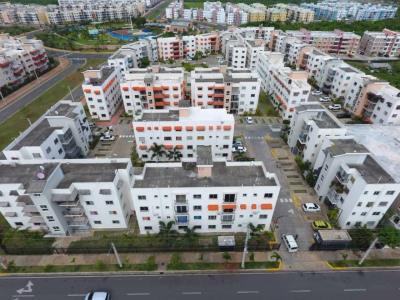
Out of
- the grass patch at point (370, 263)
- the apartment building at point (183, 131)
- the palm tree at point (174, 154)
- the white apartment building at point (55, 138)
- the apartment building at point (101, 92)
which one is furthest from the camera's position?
the apartment building at point (101, 92)

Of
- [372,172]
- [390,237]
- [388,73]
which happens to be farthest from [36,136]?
[388,73]

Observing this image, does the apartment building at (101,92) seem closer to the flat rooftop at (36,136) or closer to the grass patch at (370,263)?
the flat rooftop at (36,136)

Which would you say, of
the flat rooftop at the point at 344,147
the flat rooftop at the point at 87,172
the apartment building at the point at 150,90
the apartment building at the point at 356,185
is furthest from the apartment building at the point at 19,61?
the apartment building at the point at 356,185

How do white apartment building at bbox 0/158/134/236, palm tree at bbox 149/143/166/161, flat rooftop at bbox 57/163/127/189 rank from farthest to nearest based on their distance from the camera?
palm tree at bbox 149/143/166/161, flat rooftop at bbox 57/163/127/189, white apartment building at bbox 0/158/134/236

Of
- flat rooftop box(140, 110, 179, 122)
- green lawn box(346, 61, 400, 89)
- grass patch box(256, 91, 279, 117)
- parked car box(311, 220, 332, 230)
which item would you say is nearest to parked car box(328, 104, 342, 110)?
grass patch box(256, 91, 279, 117)

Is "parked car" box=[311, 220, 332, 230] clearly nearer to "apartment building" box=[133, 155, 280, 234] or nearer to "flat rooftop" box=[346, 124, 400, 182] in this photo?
"apartment building" box=[133, 155, 280, 234]

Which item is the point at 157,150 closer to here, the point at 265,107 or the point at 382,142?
the point at 265,107
